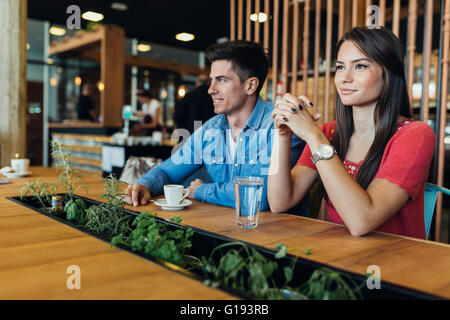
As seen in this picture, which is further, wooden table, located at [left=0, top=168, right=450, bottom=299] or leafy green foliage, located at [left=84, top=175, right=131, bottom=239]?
leafy green foliage, located at [left=84, top=175, right=131, bottom=239]

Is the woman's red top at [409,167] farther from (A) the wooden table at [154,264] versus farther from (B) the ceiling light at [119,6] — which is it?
(B) the ceiling light at [119,6]

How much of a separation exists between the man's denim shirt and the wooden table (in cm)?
60

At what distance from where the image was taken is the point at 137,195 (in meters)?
1.48

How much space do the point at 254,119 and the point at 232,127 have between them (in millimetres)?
145

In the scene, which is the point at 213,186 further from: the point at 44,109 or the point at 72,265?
the point at 44,109

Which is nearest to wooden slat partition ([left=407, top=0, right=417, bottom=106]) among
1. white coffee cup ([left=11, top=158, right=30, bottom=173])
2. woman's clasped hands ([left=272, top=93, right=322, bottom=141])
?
woman's clasped hands ([left=272, top=93, right=322, bottom=141])

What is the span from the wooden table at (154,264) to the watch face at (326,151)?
0.22 meters

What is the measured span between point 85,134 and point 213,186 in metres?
5.29

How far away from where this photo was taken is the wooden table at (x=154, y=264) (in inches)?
25.3

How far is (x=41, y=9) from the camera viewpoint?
23.8 feet

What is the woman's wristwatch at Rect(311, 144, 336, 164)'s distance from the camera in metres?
1.22

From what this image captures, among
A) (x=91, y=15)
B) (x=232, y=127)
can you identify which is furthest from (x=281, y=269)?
(x=91, y=15)

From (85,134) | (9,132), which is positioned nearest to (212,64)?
(9,132)

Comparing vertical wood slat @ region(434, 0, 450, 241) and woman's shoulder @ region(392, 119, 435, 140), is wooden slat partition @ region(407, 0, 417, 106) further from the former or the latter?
woman's shoulder @ region(392, 119, 435, 140)
